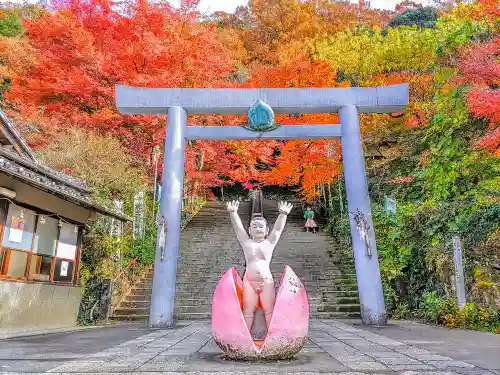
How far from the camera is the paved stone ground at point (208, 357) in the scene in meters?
3.77

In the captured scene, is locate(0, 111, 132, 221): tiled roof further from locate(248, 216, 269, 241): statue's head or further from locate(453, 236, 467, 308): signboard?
locate(453, 236, 467, 308): signboard

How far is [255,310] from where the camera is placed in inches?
183

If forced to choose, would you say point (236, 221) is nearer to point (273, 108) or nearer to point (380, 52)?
point (273, 108)

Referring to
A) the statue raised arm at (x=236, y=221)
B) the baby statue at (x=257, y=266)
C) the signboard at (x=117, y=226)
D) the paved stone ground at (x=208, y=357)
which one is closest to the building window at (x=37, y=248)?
the signboard at (x=117, y=226)

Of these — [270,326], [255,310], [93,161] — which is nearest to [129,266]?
[93,161]

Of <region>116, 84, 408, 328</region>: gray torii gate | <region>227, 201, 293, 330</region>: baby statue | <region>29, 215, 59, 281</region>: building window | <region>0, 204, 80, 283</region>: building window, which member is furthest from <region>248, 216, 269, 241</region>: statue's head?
<region>29, 215, 59, 281</region>: building window

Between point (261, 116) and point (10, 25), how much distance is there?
25.1 m

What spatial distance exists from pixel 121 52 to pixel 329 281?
36.9 feet

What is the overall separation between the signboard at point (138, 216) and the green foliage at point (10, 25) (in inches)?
753

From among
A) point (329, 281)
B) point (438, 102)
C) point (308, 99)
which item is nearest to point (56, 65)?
point (308, 99)

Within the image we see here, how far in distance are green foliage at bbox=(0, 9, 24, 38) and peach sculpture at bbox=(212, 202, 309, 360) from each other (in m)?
27.6

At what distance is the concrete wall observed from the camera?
802cm

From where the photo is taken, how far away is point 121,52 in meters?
15.1

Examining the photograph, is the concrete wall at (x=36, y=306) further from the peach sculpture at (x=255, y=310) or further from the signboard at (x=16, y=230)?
the peach sculpture at (x=255, y=310)
